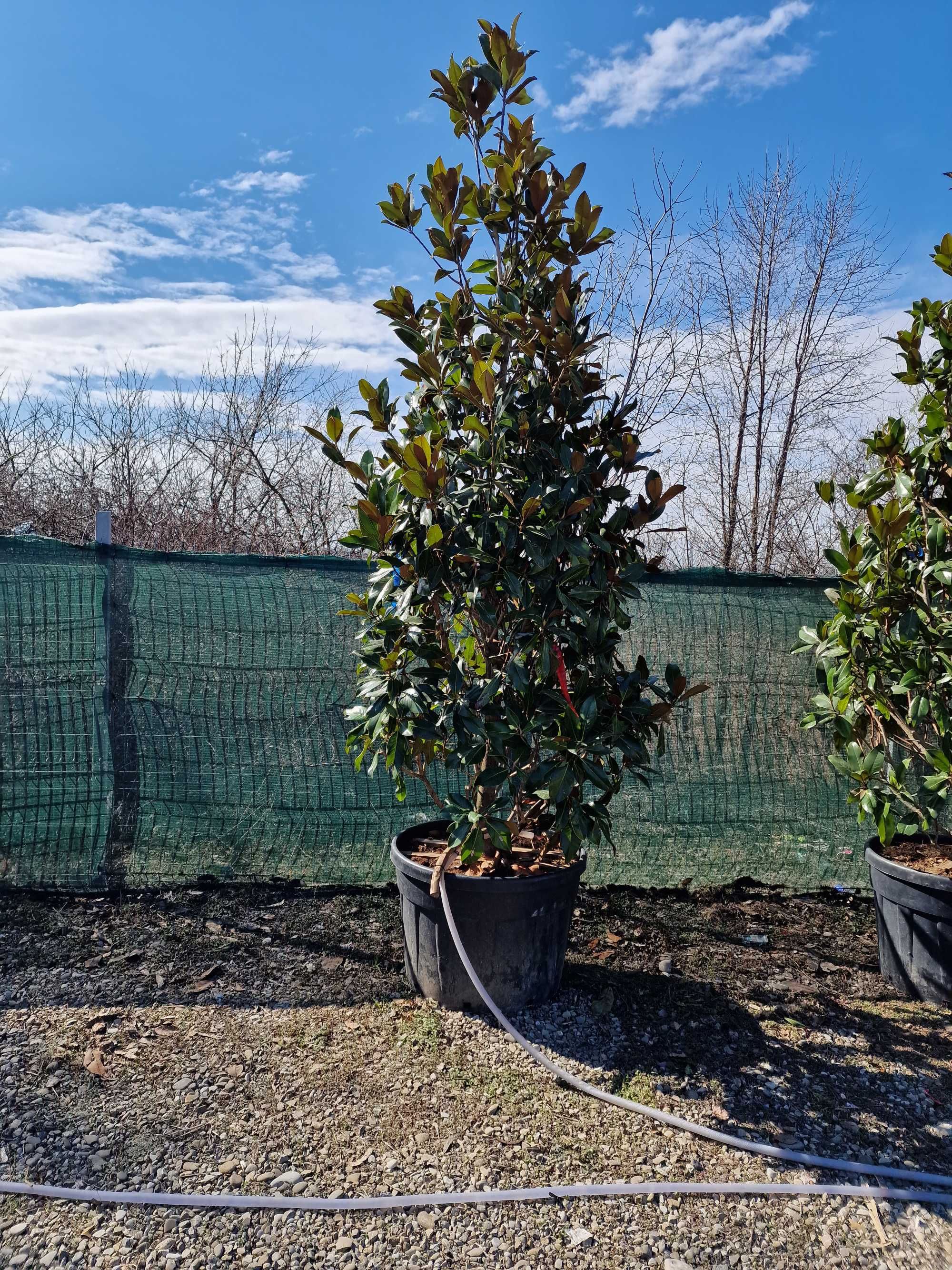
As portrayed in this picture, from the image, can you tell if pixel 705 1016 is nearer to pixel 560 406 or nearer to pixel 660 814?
pixel 660 814

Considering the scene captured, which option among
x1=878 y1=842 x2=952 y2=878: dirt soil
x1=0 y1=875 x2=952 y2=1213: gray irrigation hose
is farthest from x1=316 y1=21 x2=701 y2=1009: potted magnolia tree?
x1=878 y1=842 x2=952 y2=878: dirt soil

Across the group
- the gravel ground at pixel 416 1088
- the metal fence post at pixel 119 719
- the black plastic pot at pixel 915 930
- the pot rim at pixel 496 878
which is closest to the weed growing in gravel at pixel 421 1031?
the gravel ground at pixel 416 1088

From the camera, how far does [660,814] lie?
407 centimetres

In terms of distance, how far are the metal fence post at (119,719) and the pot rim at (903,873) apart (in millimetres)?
3123

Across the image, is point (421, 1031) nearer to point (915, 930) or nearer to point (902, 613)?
point (915, 930)

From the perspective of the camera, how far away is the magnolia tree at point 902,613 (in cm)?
309

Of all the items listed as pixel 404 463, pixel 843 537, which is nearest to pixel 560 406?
pixel 404 463

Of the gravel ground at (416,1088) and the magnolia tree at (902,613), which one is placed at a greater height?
the magnolia tree at (902,613)

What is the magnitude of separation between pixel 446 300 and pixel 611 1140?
2.61 metres

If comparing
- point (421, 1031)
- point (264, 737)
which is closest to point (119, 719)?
point (264, 737)

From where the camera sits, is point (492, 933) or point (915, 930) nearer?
point (492, 933)

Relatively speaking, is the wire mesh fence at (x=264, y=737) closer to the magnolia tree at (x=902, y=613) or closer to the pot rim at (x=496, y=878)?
the magnolia tree at (x=902, y=613)

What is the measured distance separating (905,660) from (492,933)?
189 cm

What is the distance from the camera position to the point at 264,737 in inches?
149
